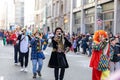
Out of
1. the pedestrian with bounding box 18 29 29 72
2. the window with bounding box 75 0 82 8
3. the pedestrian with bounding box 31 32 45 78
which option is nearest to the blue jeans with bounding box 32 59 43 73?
the pedestrian with bounding box 31 32 45 78

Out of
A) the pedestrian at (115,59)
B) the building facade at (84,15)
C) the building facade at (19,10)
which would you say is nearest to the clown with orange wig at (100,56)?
the pedestrian at (115,59)

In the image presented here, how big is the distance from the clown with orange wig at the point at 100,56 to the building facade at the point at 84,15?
20.5 meters

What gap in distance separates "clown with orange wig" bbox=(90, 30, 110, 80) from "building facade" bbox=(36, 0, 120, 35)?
2046cm

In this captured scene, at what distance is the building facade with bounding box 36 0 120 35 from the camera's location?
32906 millimetres

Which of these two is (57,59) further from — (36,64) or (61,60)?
(36,64)

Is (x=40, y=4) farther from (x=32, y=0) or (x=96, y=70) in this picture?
(x=96, y=70)

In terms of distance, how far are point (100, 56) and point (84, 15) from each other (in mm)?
33562

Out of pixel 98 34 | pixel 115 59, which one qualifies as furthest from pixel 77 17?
pixel 98 34

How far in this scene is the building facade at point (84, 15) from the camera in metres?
32.9

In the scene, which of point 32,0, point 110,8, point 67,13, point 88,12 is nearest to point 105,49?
point 110,8

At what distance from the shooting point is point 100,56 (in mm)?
8781

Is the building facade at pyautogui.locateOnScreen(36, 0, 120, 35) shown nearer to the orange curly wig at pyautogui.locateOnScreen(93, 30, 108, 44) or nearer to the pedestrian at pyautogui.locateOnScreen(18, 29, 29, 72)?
the pedestrian at pyautogui.locateOnScreen(18, 29, 29, 72)

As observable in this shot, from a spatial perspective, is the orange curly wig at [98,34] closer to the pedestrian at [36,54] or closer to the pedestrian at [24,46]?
the pedestrian at [36,54]

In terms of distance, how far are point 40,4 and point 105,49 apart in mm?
71421
